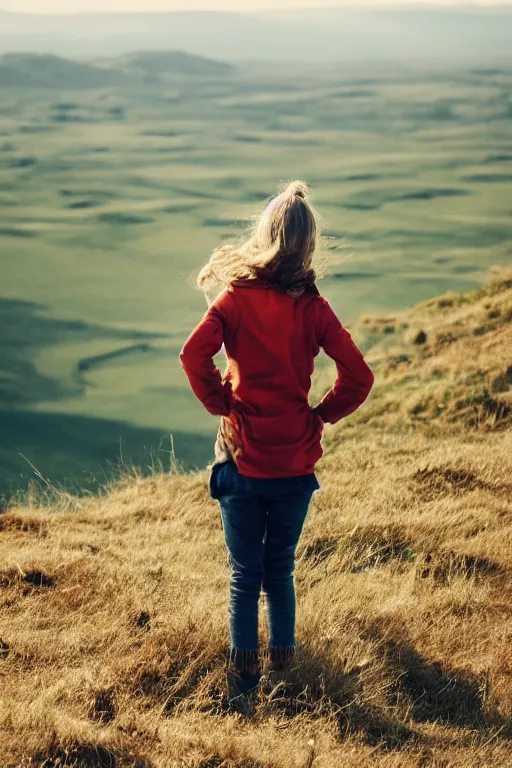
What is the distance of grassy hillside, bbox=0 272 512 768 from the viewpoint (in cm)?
237

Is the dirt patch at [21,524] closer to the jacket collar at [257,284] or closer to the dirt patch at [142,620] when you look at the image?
the dirt patch at [142,620]

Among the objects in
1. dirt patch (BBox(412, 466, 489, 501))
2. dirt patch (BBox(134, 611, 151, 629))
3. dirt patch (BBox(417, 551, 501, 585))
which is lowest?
dirt patch (BBox(412, 466, 489, 501))

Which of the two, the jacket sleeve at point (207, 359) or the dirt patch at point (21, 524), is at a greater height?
the jacket sleeve at point (207, 359)

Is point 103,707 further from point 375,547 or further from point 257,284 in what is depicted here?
point 375,547

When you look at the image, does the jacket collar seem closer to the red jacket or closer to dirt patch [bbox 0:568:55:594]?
the red jacket

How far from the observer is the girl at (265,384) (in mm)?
2436

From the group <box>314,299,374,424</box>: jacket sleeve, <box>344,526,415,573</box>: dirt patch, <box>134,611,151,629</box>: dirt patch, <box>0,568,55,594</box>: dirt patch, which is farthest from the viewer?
<box>344,526,415,573</box>: dirt patch

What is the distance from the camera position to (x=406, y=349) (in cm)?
977

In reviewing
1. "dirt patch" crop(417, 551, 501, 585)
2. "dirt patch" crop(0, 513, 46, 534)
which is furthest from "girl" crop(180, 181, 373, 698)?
"dirt patch" crop(0, 513, 46, 534)

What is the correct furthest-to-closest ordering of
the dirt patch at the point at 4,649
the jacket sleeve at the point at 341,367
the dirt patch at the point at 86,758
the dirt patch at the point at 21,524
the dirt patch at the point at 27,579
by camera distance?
the dirt patch at the point at 21,524 → the dirt patch at the point at 27,579 → the dirt patch at the point at 4,649 → the jacket sleeve at the point at 341,367 → the dirt patch at the point at 86,758

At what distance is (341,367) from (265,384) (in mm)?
249

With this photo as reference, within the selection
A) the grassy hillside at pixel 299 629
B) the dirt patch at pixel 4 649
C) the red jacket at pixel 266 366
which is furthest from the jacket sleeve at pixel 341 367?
the dirt patch at pixel 4 649

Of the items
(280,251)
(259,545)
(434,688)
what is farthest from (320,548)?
(280,251)

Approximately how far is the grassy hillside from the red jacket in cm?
75
